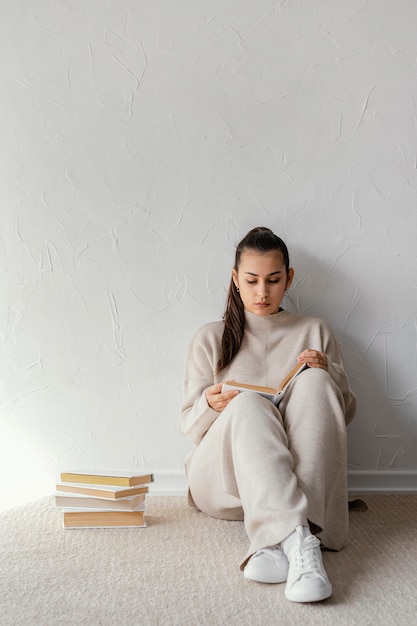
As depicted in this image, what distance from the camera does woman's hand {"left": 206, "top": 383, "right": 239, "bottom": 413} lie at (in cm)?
184

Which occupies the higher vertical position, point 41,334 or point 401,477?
point 41,334

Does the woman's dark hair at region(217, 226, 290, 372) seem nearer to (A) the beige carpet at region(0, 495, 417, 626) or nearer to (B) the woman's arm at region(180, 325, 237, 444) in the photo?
(B) the woman's arm at region(180, 325, 237, 444)

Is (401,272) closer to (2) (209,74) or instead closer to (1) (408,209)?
(1) (408,209)

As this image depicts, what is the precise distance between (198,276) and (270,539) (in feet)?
2.98

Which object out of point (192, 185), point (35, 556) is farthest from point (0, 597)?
point (192, 185)

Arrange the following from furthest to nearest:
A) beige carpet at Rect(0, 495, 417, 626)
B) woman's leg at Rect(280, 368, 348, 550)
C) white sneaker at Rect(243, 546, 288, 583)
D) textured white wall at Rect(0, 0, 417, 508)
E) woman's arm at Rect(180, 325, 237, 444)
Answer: textured white wall at Rect(0, 0, 417, 508), woman's arm at Rect(180, 325, 237, 444), woman's leg at Rect(280, 368, 348, 550), white sneaker at Rect(243, 546, 288, 583), beige carpet at Rect(0, 495, 417, 626)

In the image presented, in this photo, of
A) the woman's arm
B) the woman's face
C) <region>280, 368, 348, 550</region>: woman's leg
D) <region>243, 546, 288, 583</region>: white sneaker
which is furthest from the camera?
the woman's face

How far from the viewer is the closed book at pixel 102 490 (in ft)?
6.11

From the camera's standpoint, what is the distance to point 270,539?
1.49m

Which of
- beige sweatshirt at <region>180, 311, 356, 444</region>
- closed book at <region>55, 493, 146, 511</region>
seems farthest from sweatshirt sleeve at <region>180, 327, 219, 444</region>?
closed book at <region>55, 493, 146, 511</region>

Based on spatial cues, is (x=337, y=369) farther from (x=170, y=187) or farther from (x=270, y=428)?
(x=170, y=187)

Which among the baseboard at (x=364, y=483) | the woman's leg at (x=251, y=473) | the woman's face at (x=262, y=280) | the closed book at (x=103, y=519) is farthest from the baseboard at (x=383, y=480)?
the closed book at (x=103, y=519)

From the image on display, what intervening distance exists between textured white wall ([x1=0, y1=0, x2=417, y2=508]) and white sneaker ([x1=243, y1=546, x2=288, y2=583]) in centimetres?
77

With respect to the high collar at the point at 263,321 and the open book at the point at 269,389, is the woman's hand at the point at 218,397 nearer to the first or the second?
the open book at the point at 269,389
